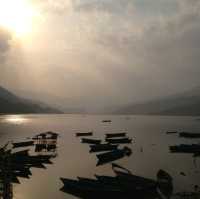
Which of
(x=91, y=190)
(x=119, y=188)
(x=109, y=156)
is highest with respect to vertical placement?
(x=109, y=156)

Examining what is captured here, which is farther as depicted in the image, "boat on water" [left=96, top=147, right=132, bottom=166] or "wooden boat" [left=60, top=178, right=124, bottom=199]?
"boat on water" [left=96, top=147, right=132, bottom=166]

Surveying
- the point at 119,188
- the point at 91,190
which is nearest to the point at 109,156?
the point at 91,190

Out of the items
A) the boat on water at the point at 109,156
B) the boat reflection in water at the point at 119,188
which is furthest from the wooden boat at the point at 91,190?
the boat on water at the point at 109,156

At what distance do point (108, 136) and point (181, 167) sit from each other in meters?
58.8

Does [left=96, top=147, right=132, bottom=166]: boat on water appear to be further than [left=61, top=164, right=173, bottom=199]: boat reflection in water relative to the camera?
Yes

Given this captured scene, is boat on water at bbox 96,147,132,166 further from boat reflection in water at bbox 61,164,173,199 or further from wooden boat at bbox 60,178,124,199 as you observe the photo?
wooden boat at bbox 60,178,124,199

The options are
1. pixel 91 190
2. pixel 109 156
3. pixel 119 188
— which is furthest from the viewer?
pixel 109 156

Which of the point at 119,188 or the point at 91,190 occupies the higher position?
the point at 119,188

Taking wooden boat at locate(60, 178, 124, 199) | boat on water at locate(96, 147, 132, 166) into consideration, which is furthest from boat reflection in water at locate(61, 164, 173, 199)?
boat on water at locate(96, 147, 132, 166)

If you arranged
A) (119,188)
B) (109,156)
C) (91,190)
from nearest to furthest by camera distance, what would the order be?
(119,188) → (91,190) → (109,156)

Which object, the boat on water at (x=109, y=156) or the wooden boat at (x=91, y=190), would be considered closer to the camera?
the wooden boat at (x=91, y=190)

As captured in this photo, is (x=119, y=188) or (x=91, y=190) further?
(x=91, y=190)

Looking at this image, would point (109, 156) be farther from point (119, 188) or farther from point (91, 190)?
point (119, 188)

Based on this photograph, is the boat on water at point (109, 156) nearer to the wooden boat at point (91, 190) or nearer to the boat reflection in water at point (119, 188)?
the boat reflection in water at point (119, 188)
